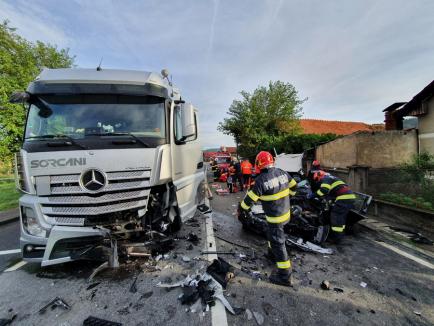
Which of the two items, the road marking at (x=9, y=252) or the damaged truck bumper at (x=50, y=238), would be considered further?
the road marking at (x=9, y=252)

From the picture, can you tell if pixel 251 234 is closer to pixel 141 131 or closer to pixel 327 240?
pixel 327 240

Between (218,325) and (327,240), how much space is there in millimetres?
2999

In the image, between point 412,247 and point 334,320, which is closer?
point 334,320

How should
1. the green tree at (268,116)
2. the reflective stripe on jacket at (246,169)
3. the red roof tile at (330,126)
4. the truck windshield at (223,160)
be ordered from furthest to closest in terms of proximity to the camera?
the red roof tile at (330,126)
the green tree at (268,116)
the truck windshield at (223,160)
the reflective stripe on jacket at (246,169)

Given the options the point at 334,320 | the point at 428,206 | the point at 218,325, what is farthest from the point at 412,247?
the point at 218,325

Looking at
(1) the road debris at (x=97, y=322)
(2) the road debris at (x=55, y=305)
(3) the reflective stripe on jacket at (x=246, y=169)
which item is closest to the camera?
(1) the road debris at (x=97, y=322)

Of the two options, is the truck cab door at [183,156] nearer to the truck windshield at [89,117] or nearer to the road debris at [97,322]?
the truck windshield at [89,117]

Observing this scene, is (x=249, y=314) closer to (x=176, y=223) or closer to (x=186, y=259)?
(x=186, y=259)

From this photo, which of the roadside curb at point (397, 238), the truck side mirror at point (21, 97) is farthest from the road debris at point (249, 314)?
the truck side mirror at point (21, 97)

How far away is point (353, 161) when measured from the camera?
8.88 metres

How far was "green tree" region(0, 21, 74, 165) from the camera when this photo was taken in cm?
1024

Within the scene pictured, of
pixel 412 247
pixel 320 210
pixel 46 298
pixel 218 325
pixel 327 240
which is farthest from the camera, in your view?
pixel 320 210

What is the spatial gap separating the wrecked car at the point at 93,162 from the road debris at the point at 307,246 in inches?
81.6

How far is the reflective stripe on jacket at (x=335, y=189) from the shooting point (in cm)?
409
